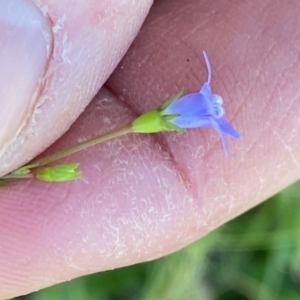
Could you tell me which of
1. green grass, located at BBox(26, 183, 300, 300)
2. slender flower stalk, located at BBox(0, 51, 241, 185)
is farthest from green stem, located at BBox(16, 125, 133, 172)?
green grass, located at BBox(26, 183, 300, 300)

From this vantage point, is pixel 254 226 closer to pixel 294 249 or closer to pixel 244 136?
pixel 294 249

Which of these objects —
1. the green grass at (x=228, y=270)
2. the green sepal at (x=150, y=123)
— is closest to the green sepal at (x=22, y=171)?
the green sepal at (x=150, y=123)

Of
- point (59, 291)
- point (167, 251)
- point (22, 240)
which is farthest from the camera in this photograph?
point (59, 291)

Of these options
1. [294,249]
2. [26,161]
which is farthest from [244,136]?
[294,249]

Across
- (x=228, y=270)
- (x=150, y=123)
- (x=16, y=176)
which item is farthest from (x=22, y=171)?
(x=228, y=270)

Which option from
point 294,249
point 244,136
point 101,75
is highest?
point 101,75

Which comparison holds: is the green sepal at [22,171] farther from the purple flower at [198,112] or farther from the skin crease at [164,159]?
the purple flower at [198,112]
